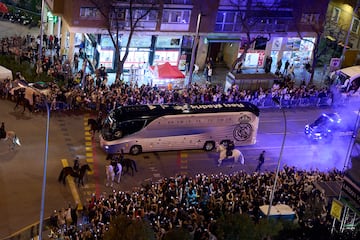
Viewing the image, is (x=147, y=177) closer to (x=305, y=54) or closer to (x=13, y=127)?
(x=13, y=127)

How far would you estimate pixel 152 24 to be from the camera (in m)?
52.4

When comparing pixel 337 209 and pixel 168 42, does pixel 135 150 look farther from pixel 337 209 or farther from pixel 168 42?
pixel 168 42

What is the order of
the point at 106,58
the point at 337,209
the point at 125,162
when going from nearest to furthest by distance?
1. the point at 337,209
2. the point at 125,162
3. the point at 106,58

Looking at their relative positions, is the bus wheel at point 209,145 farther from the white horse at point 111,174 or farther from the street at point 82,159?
the white horse at point 111,174

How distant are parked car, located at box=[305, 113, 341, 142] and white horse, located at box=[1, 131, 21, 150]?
20.9m

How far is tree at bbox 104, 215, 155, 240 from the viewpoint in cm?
2716

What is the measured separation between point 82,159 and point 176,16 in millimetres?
18061

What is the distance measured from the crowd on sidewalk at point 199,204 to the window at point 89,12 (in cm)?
1814

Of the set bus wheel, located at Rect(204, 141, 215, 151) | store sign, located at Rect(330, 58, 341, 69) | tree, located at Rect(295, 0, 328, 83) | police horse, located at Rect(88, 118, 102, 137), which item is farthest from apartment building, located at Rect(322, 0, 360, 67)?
police horse, located at Rect(88, 118, 102, 137)

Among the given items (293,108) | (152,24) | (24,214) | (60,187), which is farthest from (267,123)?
(24,214)

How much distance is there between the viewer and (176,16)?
5300 cm

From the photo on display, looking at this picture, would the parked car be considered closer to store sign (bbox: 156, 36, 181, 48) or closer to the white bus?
the white bus

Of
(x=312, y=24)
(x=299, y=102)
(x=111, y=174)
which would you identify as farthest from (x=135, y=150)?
(x=312, y=24)

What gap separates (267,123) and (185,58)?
11.3m
